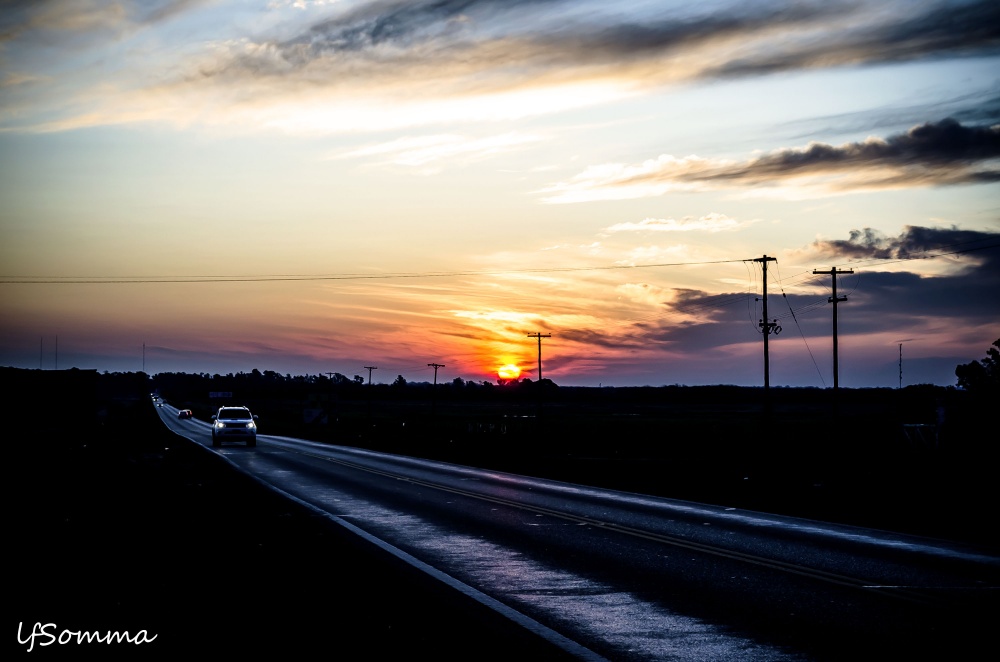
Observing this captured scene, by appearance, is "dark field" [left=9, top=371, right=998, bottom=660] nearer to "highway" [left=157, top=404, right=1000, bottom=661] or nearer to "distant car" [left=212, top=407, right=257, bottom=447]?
"highway" [left=157, top=404, right=1000, bottom=661]

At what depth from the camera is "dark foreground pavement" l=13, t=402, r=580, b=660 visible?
796 cm

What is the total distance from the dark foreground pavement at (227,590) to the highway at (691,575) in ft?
2.24

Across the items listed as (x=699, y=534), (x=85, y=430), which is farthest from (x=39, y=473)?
(x=699, y=534)

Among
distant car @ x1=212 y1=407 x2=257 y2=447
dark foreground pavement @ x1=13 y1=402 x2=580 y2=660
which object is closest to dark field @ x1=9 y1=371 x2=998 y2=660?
dark foreground pavement @ x1=13 y1=402 x2=580 y2=660

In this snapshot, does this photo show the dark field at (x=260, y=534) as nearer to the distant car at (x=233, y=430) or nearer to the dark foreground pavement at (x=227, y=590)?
the dark foreground pavement at (x=227, y=590)

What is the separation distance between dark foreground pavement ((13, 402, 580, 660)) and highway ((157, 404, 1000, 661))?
0.68m

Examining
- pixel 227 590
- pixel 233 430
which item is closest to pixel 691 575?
pixel 227 590

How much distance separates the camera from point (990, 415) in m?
44.1

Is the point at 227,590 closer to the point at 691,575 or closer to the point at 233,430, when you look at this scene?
the point at 691,575

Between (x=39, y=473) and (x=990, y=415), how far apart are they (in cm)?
3788

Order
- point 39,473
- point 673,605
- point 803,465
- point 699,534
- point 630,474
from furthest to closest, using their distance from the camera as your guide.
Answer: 1. point 803,465
2. point 630,474
3. point 39,473
4. point 699,534
5. point 673,605

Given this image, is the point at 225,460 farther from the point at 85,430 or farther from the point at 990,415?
the point at 990,415

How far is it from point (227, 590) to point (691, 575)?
17.0 feet

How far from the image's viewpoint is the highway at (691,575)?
27.0ft
